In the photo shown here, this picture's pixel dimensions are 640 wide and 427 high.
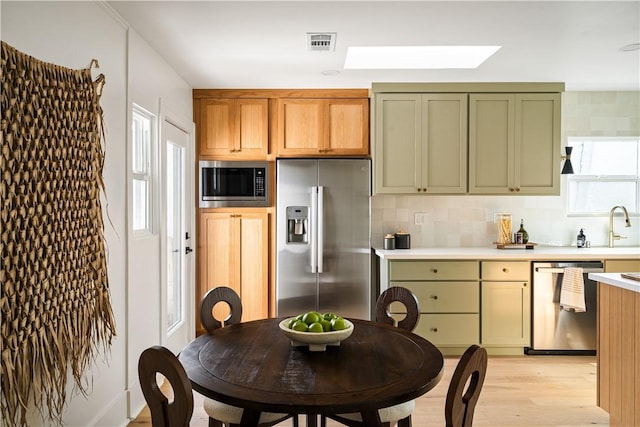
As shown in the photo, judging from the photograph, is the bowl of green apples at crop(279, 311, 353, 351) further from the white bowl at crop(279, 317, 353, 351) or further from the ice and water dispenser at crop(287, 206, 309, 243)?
the ice and water dispenser at crop(287, 206, 309, 243)

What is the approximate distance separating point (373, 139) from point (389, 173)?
1.14ft

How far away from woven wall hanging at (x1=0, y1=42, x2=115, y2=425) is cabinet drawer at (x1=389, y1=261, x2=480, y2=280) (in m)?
2.41

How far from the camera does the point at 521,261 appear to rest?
4008 millimetres

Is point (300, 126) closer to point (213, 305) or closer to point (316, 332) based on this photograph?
point (213, 305)

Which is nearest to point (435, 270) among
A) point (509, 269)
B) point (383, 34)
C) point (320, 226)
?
point (509, 269)

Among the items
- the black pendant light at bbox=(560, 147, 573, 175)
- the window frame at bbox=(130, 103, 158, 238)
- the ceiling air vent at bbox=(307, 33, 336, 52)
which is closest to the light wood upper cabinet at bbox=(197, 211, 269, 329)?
the window frame at bbox=(130, 103, 158, 238)

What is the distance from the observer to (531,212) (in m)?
4.60

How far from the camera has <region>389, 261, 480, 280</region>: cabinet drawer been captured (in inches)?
158

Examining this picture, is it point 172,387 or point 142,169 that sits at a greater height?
point 142,169

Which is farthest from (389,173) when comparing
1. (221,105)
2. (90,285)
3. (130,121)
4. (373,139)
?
(90,285)

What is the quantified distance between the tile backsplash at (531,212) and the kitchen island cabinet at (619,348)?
1907 millimetres

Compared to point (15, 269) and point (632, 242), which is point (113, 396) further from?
point (632, 242)

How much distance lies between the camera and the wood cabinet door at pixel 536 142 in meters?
4.23

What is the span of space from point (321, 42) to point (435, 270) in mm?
2124
